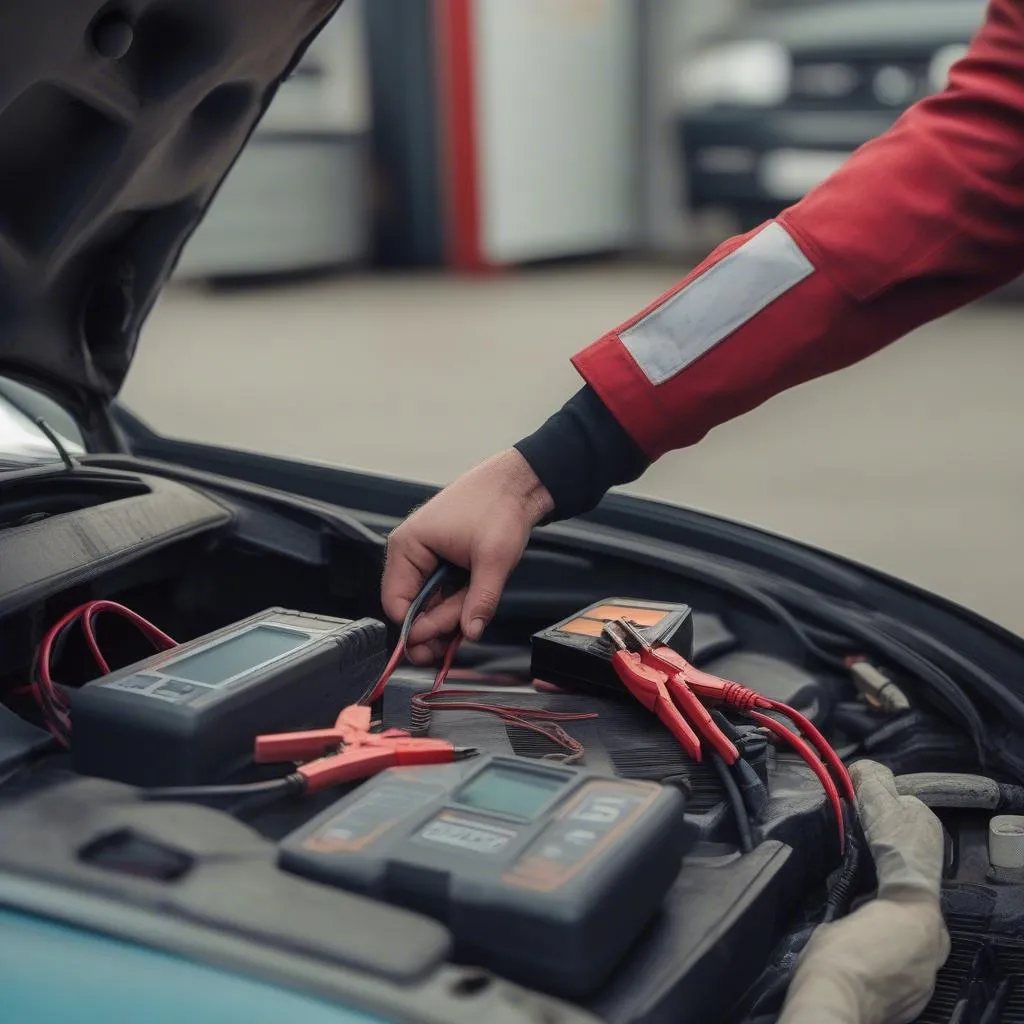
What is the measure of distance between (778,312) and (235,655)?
529 mm

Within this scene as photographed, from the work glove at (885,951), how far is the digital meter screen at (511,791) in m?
0.17

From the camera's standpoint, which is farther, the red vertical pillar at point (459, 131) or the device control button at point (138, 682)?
the red vertical pillar at point (459, 131)

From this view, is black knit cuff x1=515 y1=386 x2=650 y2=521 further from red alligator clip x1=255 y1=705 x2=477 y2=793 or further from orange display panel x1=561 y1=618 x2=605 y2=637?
red alligator clip x1=255 y1=705 x2=477 y2=793

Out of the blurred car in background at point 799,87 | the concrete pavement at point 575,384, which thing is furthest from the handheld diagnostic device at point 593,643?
the blurred car in background at point 799,87

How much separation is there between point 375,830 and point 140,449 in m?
0.92

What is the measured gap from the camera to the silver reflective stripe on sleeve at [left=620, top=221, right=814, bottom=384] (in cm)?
119

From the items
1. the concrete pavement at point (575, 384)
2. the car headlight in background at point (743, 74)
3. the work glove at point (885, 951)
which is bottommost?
the concrete pavement at point (575, 384)

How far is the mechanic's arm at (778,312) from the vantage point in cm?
118

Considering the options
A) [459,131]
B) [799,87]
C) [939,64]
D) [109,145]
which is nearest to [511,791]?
[109,145]

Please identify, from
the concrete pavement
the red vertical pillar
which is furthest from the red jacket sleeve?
the red vertical pillar

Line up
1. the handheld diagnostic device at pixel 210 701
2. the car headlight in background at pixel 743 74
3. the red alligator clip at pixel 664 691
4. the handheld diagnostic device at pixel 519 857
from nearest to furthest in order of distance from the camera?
the handheld diagnostic device at pixel 519 857
the handheld diagnostic device at pixel 210 701
the red alligator clip at pixel 664 691
the car headlight in background at pixel 743 74

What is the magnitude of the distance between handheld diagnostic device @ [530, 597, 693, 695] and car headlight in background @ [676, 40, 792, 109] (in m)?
4.95

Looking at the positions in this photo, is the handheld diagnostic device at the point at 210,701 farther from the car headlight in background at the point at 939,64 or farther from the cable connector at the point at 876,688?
the car headlight in background at the point at 939,64

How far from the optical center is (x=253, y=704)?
2.94 ft
